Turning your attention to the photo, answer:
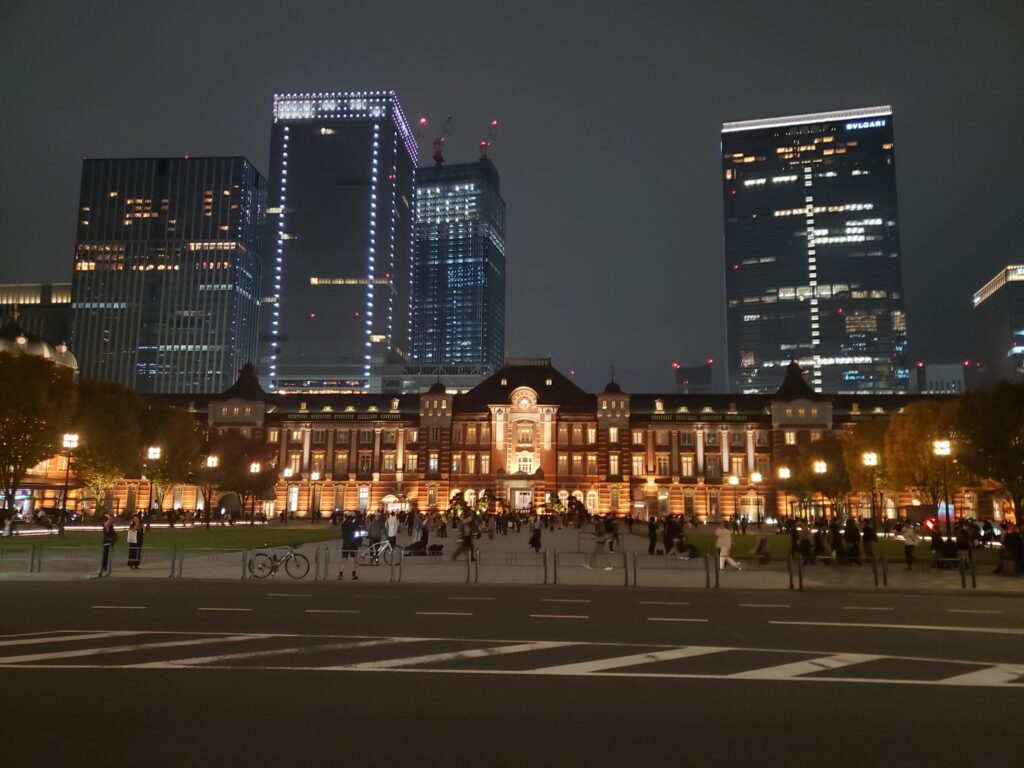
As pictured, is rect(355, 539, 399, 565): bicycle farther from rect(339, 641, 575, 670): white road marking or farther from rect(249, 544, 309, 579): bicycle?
rect(339, 641, 575, 670): white road marking

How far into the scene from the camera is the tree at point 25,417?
47.4 metres

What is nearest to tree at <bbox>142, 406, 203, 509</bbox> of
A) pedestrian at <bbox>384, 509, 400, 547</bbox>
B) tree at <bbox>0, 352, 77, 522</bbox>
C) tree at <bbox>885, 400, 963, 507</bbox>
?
tree at <bbox>0, 352, 77, 522</bbox>

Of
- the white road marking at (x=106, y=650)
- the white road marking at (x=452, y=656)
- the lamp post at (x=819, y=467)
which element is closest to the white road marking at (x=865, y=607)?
the white road marking at (x=452, y=656)

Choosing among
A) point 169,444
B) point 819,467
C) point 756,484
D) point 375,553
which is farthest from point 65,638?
point 756,484

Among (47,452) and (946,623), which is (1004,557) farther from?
(47,452)

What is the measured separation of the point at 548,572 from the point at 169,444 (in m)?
47.6

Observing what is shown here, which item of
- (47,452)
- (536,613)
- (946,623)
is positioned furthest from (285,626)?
(47,452)

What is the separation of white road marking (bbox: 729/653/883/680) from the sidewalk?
9.36 m

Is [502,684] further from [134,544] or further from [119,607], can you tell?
[134,544]

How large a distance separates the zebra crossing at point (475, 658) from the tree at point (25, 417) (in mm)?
41122

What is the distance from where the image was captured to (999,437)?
38.8 metres

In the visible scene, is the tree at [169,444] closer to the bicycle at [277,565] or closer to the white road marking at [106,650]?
the bicycle at [277,565]

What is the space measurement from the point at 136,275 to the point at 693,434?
523ft

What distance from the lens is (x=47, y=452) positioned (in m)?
49.6
